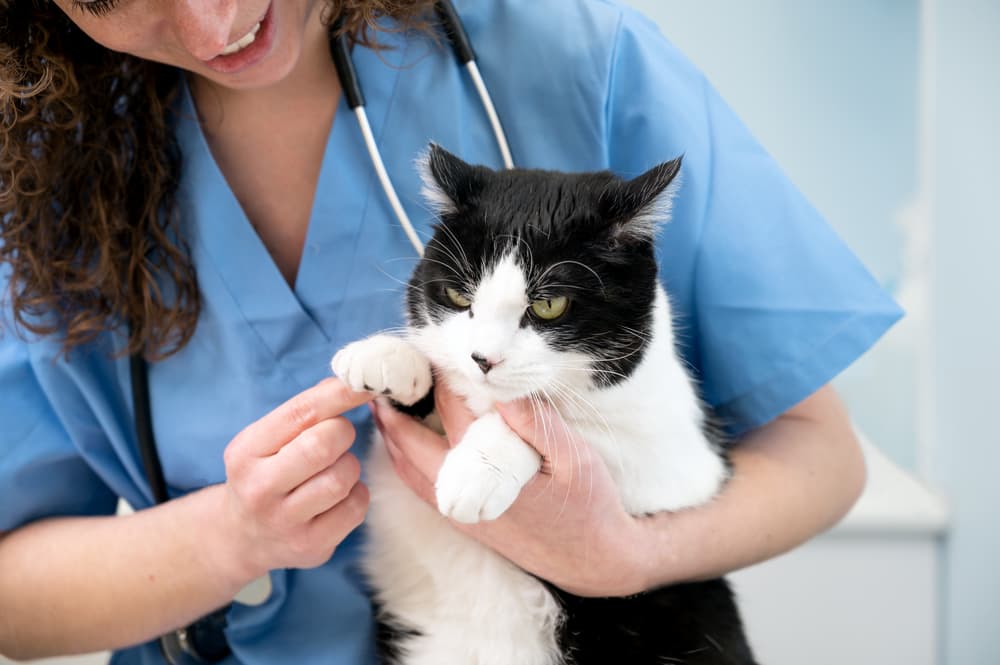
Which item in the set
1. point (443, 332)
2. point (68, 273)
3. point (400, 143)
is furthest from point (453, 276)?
point (68, 273)

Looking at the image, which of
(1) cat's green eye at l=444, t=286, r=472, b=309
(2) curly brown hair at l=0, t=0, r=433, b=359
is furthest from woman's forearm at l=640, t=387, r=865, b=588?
(2) curly brown hair at l=0, t=0, r=433, b=359

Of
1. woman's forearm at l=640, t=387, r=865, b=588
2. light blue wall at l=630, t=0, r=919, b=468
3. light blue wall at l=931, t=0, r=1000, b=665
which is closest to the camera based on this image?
woman's forearm at l=640, t=387, r=865, b=588

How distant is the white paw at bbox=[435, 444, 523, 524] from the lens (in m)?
0.69

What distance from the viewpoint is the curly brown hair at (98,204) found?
0.93 metres

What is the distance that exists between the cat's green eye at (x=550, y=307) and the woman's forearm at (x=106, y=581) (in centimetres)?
45

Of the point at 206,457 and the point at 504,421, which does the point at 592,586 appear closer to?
the point at 504,421

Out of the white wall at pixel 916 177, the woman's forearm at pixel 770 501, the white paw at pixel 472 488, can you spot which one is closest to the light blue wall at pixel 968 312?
the white wall at pixel 916 177

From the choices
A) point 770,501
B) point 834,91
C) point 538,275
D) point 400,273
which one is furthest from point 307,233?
point 834,91

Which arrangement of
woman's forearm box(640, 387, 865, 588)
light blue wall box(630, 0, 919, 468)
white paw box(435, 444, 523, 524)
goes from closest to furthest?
white paw box(435, 444, 523, 524) < woman's forearm box(640, 387, 865, 588) < light blue wall box(630, 0, 919, 468)

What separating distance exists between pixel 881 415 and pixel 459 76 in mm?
1246

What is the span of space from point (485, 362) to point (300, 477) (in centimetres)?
22

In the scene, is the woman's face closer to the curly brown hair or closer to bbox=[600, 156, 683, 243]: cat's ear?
the curly brown hair

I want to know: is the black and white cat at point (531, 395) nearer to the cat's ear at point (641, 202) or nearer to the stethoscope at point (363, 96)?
the cat's ear at point (641, 202)

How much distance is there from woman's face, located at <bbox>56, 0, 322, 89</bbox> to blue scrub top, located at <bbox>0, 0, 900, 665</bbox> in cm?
13
